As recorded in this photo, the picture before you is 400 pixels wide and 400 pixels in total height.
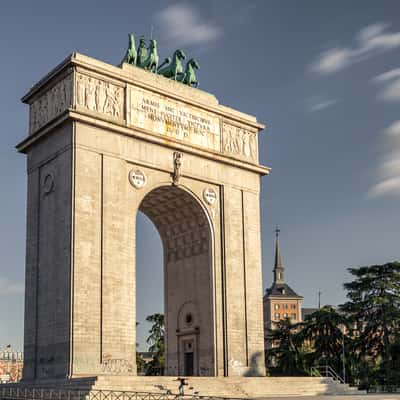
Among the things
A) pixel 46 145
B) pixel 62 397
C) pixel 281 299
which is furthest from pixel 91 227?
pixel 281 299

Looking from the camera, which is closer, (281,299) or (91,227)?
(91,227)

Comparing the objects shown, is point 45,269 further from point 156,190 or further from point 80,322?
point 156,190

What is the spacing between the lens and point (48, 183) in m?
33.8

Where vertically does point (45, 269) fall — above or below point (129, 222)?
below

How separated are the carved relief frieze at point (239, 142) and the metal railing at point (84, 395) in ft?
54.2

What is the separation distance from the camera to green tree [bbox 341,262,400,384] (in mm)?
47125

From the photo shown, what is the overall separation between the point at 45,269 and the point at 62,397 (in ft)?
28.7

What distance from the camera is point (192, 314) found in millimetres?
38375

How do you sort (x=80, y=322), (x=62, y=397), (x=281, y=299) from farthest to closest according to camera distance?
(x=281, y=299), (x=80, y=322), (x=62, y=397)

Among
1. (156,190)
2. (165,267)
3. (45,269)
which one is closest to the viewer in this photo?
(45,269)

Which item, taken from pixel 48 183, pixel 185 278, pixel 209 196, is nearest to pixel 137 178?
pixel 48 183

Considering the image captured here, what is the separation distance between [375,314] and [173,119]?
879 inches

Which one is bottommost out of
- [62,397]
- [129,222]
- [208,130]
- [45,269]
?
[62,397]

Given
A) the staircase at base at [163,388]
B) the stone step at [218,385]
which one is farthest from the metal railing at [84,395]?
the stone step at [218,385]
